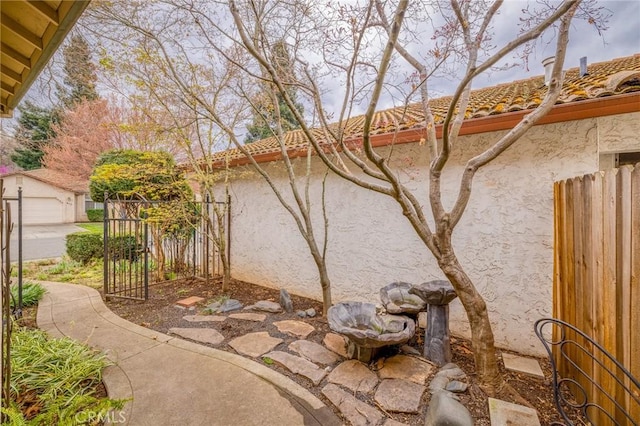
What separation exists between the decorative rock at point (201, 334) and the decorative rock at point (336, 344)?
4.60 feet

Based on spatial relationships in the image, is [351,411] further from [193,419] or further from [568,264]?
[568,264]

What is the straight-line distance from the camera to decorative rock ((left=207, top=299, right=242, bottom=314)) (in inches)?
185

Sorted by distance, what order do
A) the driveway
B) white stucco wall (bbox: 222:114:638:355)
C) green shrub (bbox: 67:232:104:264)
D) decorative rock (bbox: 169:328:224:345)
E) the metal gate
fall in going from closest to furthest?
white stucco wall (bbox: 222:114:638:355)
decorative rock (bbox: 169:328:224:345)
the metal gate
green shrub (bbox: 67:232:104:264)
the driveway

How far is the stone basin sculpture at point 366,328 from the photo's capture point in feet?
9.43

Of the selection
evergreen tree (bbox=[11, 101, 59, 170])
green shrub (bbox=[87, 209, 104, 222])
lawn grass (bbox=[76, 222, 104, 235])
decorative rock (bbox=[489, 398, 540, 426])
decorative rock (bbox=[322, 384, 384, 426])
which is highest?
evergreen tree (bbox=[11, 101, 59, 170])

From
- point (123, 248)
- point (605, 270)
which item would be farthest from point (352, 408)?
point (123, 248)

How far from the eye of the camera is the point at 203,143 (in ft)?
19.7

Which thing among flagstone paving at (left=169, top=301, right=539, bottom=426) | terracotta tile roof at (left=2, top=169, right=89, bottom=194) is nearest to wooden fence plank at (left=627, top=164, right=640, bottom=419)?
flagstone paving at (left=169, top=301, right=539, bottom=426)

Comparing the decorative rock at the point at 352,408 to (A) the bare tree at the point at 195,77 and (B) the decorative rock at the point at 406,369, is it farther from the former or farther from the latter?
(A) the bare tree at the point at 195,77

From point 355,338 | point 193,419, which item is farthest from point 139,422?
point 355,338

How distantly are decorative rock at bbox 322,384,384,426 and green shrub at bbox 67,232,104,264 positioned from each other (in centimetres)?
845

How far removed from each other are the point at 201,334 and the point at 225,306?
1.00 m

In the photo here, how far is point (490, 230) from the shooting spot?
12.1 ft

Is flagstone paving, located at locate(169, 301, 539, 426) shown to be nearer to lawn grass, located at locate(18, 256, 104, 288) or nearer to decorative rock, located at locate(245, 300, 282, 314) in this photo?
decorative rock, located at locate(245, 300, 282, 314)
